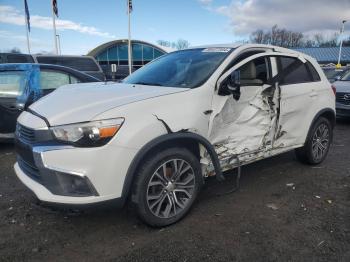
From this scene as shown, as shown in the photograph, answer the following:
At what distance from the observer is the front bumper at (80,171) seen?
2.71 meters

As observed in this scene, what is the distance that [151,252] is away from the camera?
2906 millimetres

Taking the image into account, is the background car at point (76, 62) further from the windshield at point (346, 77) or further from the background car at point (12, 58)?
the windshield at point (346, 77)

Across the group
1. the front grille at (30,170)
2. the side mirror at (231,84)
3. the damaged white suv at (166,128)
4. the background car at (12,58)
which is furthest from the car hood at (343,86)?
the background car at (12,58)

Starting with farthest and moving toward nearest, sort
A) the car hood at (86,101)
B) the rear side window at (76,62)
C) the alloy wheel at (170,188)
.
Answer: the rear side window at (76,62) → the alloy wheel at (170,188) → the car hood at (86,101)

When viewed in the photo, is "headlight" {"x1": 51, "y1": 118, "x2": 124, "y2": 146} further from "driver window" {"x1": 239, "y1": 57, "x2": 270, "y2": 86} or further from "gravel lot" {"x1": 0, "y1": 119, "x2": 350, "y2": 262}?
"driver window" {"x1": 239, "y1": 57, "x2": 270, "y2": 86}

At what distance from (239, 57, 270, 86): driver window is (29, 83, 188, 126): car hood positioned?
0.99 meters

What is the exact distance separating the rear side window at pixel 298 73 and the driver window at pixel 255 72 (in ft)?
0.99

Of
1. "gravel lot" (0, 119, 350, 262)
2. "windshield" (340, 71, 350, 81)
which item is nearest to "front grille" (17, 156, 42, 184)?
"gravel lot" (0, 119, 350, 262)

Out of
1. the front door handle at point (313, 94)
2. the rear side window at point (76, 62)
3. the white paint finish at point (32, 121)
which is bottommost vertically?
the white paint finish at point (32, 121)

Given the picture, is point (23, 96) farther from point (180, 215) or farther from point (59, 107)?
point (180, 215)

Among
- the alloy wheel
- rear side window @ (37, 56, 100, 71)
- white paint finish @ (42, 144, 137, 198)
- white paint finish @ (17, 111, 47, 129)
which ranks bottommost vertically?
the alloy wheel

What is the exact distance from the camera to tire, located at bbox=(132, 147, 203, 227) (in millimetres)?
3035

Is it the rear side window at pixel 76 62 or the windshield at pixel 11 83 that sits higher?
the rear side window at pixel 76 62

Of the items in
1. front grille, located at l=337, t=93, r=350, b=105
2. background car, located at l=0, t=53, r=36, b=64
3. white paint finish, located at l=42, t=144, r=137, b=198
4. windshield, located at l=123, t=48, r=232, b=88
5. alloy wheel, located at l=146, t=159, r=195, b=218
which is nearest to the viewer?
white paint finish, located at l=42, t=144, r=137, b=198
